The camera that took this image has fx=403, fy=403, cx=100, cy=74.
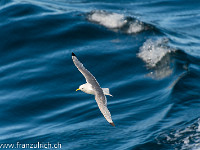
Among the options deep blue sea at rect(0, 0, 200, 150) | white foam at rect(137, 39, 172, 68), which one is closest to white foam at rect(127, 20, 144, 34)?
deep blue sea at rect(0, 0, 200, 150)

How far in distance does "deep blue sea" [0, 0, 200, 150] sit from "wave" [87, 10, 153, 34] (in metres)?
0.06

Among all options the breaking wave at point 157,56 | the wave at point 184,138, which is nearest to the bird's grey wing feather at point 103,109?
the wave at point 184,138

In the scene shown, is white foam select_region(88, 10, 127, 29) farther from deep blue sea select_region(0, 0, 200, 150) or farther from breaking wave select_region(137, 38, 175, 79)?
breaking wave select_region(137, 38, 175, 79)

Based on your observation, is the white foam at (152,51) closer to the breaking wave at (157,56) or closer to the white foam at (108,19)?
the breaking wave at (157,56)

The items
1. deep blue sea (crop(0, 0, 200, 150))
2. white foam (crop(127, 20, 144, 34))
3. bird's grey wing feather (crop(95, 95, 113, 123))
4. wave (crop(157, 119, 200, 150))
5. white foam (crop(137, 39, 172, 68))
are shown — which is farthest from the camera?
white foam (crop(127, 20, 144, 34))

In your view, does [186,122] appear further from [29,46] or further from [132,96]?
[29,46]

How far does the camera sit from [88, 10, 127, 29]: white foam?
82.3 ft

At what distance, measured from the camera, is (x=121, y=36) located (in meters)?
23.9

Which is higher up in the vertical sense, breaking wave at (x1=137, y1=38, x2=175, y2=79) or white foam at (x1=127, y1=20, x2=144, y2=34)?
Answer: white foam at (x1=127, y1=20, x2=144, y2=34)

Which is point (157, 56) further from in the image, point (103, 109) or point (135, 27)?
point (103, 109)

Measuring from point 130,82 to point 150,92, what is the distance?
5.17 feet

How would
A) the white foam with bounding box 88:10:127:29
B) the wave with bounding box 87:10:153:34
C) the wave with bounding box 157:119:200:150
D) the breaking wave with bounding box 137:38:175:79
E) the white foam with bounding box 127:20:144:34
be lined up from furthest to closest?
the white foam with bounding box 88:10:127:29 < the wave with bounding box 87:10:153:34 < the white foam with bounding box 127:20:144:34 < the breaking wave with bounding box 137:38:175:79 < the wave with bounding box 157:119:200:150

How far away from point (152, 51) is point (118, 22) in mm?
4481

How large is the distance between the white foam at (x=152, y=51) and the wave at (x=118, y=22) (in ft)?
6.70
